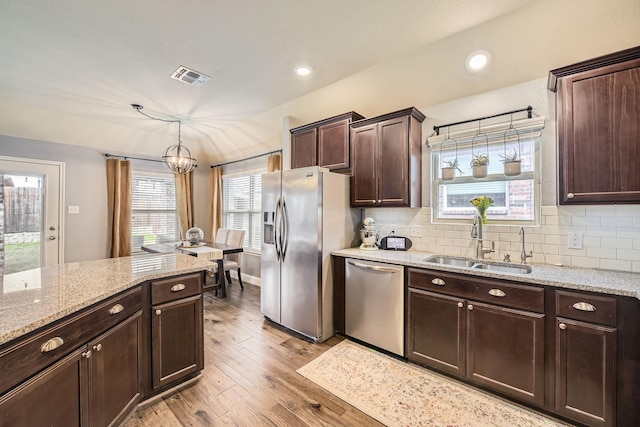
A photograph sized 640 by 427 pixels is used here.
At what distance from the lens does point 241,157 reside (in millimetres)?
5254

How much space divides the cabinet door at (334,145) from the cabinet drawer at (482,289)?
58.8 inches

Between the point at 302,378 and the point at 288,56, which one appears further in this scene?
the point at 288,56

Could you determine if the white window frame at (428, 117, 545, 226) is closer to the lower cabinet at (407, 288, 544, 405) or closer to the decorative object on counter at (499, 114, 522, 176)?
the decorative object on counter at (499, 114, 522, 176)

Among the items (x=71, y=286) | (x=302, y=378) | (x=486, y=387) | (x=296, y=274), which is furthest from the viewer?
(x=296, y=274)

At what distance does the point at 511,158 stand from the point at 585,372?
1.71m

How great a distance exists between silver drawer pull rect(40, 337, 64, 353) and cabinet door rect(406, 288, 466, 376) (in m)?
2.28

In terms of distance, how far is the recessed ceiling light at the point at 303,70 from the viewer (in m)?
2.63

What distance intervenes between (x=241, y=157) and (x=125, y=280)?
12.7ft

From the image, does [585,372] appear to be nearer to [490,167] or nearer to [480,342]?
[480,342]

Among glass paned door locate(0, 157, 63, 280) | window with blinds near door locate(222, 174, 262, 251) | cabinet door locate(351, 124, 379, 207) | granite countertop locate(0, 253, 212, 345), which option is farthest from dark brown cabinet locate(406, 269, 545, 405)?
glass paned door locate(0, 157, 63, 280)

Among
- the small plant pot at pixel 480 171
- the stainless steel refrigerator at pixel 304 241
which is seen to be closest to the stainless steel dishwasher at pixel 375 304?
the stainless steel refrigerator at pixel 304 241

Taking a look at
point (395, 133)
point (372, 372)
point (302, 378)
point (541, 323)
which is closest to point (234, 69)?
point (395, 133)

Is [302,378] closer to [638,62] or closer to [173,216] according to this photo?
[638,62]

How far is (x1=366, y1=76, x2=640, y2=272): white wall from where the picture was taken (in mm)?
2031
